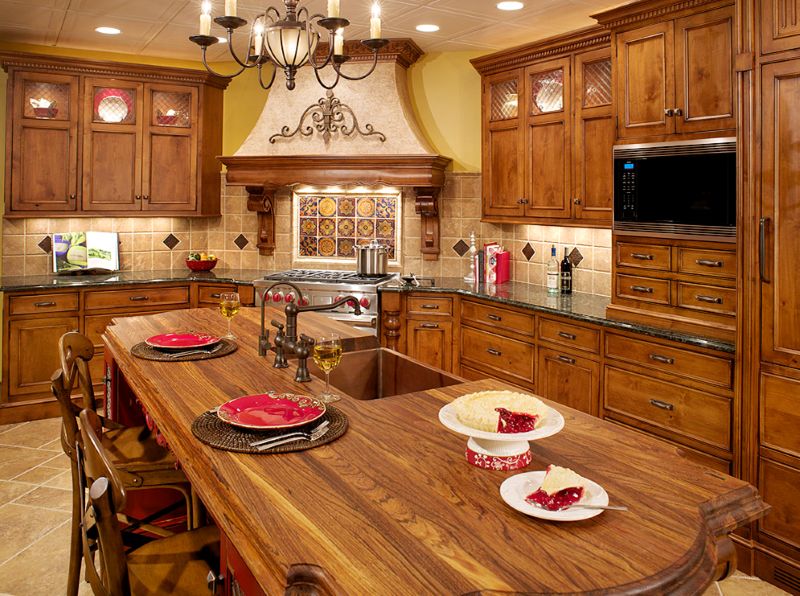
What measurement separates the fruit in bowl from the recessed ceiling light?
3154 millimetres

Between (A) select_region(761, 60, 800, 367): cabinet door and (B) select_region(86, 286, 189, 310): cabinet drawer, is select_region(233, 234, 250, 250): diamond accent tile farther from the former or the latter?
(A) select_region(761, 60, 800, 367): cabinet door

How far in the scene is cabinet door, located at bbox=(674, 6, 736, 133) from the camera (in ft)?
9.98

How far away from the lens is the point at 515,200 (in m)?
4.77

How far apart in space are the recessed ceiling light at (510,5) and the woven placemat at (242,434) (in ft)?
10.6

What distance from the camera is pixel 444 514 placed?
4.27 ft

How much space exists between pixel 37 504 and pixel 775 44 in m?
4.09

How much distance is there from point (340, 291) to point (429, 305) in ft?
2.22

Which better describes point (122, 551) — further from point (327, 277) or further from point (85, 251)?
point (85, 251)

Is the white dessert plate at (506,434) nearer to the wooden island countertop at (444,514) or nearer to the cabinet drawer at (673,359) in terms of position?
the wooden island countertop at (444,514)

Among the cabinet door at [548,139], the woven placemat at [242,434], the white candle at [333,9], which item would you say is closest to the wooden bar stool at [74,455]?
the woven placemat at [242,434]

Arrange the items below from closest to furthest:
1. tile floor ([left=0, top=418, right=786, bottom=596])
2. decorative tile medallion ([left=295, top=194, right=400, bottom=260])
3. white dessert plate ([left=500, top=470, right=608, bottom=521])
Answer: white dessert plate ([left=500, top=470, right=608, bottom=521])
tile floor ([left=0, top=418, right=786, bottom=596])
decorative tile medallion ([left=295, top=194, right=400, bottom=260])

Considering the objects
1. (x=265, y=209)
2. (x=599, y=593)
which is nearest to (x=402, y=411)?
(x=599, y=593)

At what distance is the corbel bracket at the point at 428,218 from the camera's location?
535cm

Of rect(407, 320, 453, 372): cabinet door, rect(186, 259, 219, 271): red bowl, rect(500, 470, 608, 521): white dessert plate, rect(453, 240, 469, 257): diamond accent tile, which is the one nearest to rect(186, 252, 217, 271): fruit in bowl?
rect(186, 259, 219, 271): red bowl
